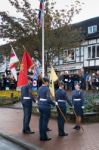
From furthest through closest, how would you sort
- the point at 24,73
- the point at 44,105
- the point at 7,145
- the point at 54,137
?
the point at 24,73 < the point at 54,137 < the point at 44,105 < the point at 7,145

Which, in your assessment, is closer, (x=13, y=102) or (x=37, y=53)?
(x=13, y=102)

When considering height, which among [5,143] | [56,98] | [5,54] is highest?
[5,54]

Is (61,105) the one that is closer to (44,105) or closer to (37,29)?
(44,105)

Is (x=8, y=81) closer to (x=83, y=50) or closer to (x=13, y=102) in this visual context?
(x=13, y=102)

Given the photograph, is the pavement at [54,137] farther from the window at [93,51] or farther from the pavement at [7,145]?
the window at [93,51]

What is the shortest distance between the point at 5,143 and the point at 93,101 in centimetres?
698

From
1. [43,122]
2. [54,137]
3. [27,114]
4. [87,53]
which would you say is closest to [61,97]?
[43,122]

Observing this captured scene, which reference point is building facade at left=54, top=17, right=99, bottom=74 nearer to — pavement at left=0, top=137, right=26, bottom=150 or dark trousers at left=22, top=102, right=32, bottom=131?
dark trousers at left=22, top=102, right=32, bottom=131

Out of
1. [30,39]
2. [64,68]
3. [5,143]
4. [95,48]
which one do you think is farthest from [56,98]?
[64,68]

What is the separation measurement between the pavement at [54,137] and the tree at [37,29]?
15.2 m

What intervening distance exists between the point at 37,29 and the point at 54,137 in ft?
67.2

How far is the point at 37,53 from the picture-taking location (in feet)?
116

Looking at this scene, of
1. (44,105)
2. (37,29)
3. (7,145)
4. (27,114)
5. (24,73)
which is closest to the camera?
(7,145)

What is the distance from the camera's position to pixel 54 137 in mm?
14992
